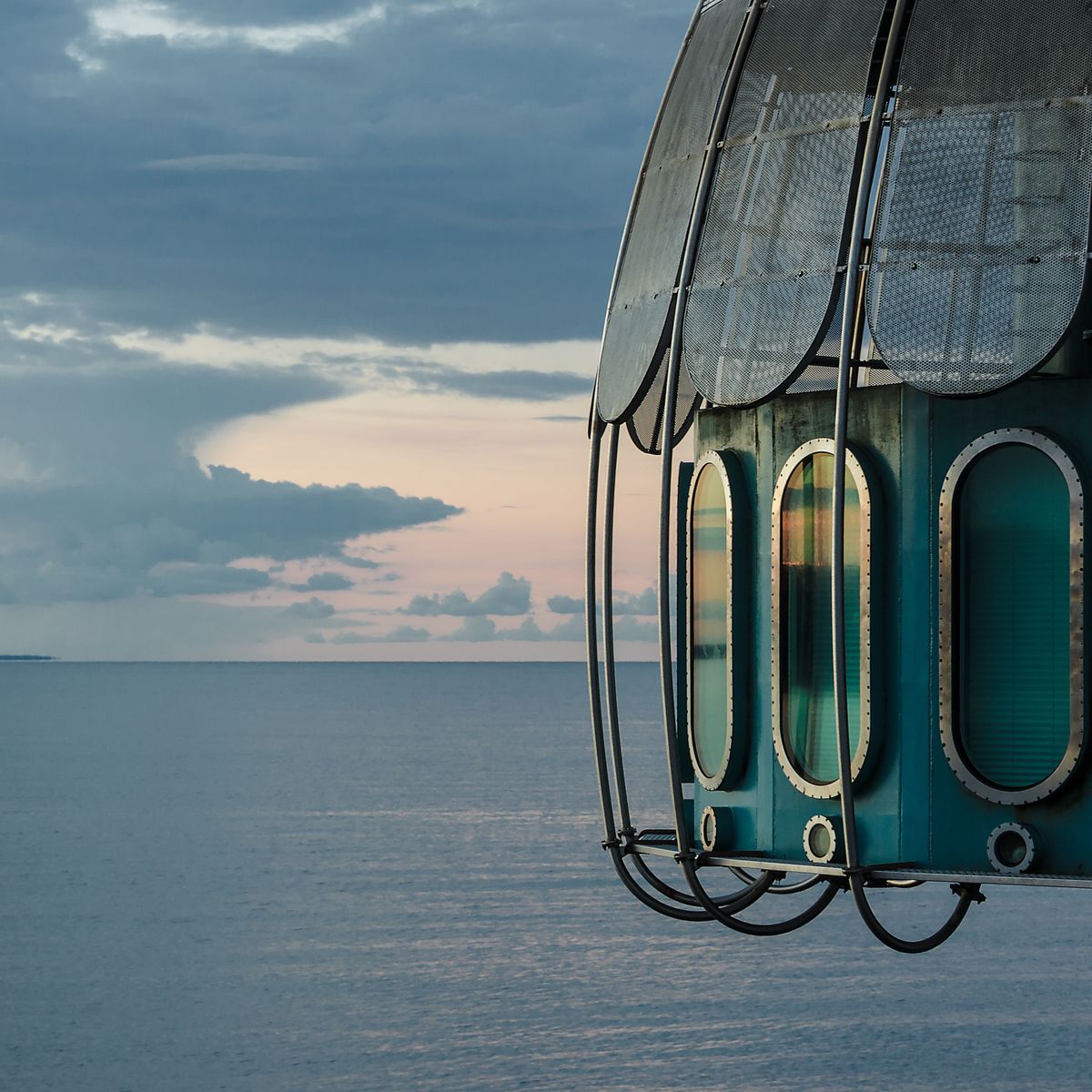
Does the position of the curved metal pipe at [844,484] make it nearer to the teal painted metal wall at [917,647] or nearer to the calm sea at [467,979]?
the teal painted metal wall at [917,647]

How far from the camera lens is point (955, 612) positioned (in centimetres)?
1641

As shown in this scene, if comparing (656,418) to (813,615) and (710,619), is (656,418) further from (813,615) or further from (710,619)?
(813,615)

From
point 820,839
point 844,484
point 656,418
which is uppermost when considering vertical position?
point 656,418

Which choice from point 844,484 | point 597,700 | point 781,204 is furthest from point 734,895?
point 781,204

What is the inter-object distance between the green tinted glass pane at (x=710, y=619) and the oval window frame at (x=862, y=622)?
0.73 m

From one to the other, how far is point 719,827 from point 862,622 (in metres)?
2.67

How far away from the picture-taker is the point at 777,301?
55.7ft

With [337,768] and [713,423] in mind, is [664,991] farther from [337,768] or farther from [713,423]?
[337,768]

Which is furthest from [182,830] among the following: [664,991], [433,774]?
[664,991]

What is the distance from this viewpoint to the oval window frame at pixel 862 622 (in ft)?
55.1

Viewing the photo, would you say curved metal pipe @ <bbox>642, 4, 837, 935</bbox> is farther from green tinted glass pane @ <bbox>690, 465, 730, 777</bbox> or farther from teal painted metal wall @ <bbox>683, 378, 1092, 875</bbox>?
green tinted glass pane @ <bbox>690, 465, 730, 777</bbox>

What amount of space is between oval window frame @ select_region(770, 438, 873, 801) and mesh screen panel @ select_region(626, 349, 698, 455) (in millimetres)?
3575

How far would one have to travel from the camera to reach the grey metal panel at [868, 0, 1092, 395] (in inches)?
627

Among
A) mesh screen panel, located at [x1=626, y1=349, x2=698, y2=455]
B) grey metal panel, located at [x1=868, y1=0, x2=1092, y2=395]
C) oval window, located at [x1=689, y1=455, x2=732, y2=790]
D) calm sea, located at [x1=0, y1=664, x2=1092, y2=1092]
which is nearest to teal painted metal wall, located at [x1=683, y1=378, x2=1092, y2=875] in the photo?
grey metal panel, located at [x1=868, y1=0, x2=1092, y2=395]
